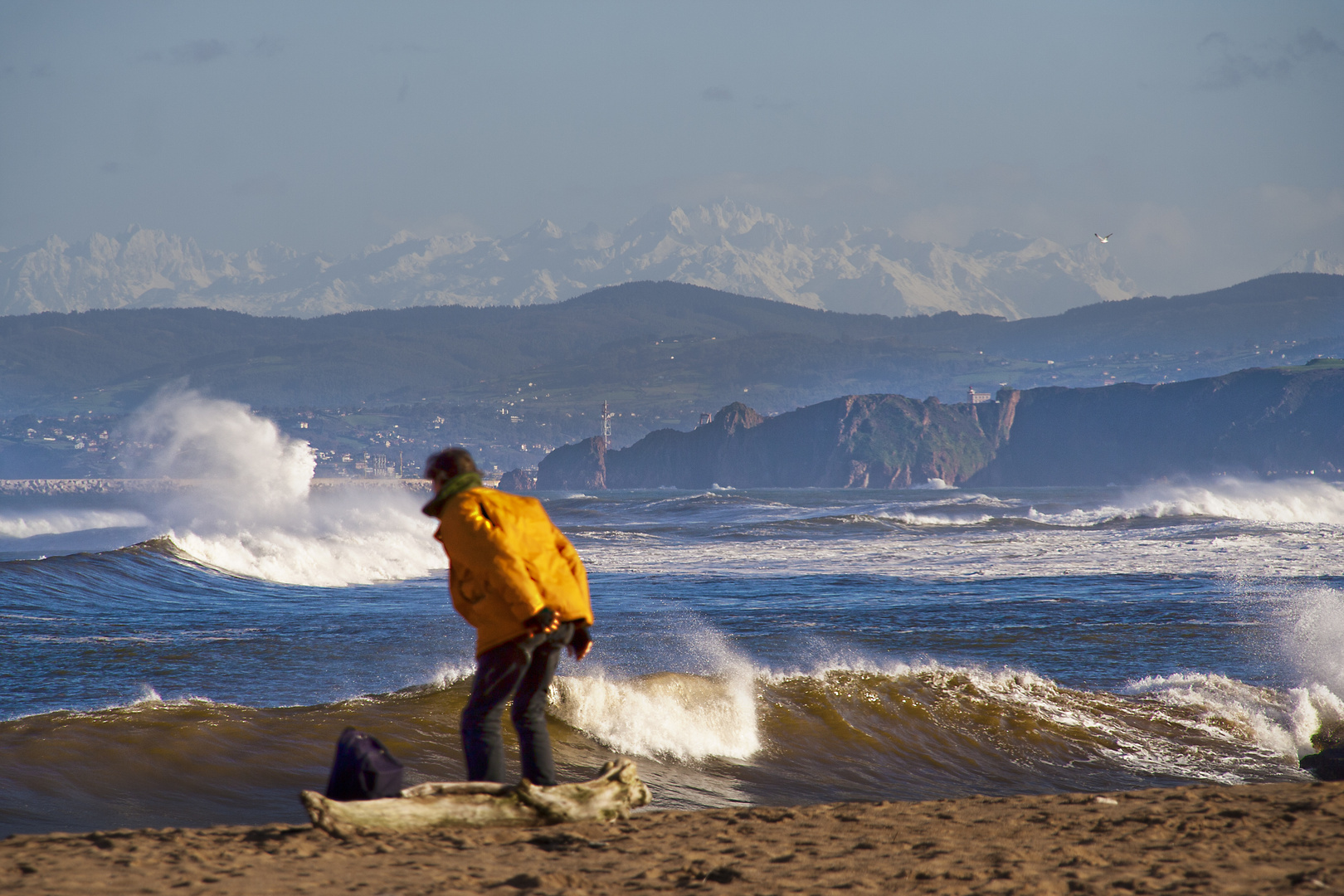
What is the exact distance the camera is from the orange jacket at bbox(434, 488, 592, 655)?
4.49 meters

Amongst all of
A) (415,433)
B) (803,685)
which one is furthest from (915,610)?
(415,433)

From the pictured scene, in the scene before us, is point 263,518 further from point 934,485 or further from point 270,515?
point 934,485

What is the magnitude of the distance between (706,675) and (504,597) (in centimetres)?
536

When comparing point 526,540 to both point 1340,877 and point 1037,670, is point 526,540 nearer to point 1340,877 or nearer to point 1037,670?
point 1340,877

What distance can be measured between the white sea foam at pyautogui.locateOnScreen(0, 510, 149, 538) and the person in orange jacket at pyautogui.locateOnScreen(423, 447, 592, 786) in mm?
49005

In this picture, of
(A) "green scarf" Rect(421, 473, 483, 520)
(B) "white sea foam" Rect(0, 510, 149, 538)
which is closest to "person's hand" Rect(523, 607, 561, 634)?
(A) "green scarf" Rect(421, 473, 483, 520)

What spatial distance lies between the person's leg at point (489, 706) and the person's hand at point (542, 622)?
13 centimetres

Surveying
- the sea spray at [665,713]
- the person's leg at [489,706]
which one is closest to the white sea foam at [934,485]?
the sea spray at [665,713]

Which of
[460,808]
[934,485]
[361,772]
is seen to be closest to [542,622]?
[460,808]

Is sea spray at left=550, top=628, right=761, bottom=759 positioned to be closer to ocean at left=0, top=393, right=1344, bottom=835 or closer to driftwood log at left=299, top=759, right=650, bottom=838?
ocean at left=0, top=393, right=1344, bottom=835

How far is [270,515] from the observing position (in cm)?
3288

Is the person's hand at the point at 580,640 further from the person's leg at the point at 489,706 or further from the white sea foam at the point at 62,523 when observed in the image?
the white sea foam at the point at 62,523

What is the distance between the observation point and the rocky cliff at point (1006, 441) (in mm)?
136250

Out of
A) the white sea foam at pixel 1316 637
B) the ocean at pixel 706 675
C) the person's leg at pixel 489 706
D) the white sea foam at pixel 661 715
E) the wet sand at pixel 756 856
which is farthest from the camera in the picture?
the white sea foam at pixel 1316 637
